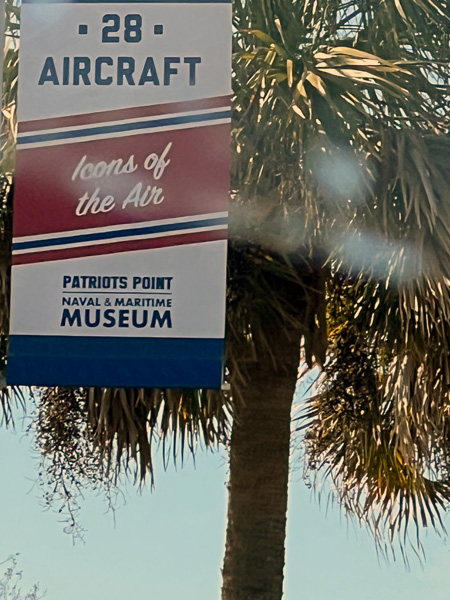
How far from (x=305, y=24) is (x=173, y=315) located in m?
3.76

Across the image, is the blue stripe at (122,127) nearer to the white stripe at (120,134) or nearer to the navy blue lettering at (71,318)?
the white stripe at (120,134)

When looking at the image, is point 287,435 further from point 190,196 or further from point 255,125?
point 190,196

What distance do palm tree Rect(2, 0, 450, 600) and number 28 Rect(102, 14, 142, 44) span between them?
165 centimetres

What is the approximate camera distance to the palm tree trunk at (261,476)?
8.22 m

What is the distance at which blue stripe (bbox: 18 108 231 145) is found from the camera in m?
5.74

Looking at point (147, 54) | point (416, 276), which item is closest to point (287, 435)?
point (416, 276)

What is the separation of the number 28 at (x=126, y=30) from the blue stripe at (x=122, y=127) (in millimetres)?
456

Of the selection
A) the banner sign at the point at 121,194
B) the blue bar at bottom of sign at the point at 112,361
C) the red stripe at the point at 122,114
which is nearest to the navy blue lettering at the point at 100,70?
the banner sign at the point at 121,194

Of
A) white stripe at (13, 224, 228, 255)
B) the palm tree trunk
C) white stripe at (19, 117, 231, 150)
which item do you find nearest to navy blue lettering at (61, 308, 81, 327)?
white stripe at (13, 224, 228, 255)

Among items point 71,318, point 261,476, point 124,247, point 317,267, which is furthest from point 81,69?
point 261,476

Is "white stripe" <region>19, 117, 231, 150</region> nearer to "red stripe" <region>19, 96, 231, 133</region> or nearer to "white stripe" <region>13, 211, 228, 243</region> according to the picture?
"red stripe" <region>19, 96, 231, 133</region>

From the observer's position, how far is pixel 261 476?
8.38 m

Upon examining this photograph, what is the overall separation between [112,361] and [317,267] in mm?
2968

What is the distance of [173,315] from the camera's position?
18.4 ft
